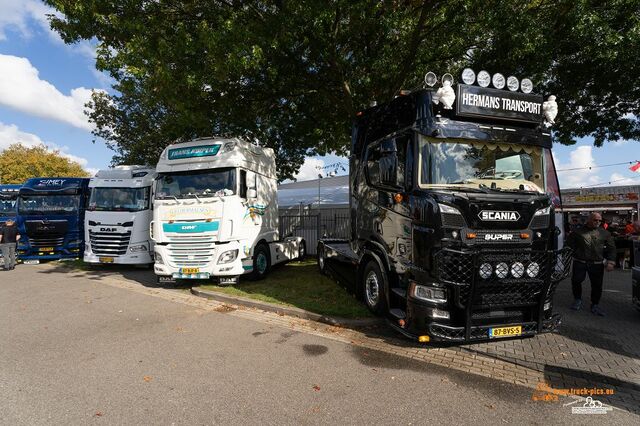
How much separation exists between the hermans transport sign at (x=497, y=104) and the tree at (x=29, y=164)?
5780 cm

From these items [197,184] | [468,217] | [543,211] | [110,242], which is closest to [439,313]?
[468,217]

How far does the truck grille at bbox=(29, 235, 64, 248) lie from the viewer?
518 inches

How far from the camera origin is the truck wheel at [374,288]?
18.6 ft

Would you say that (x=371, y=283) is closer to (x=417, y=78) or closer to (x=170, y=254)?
(x=170, y=254)

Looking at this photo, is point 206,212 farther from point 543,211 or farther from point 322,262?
point 543,211

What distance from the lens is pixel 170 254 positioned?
28.2 ft

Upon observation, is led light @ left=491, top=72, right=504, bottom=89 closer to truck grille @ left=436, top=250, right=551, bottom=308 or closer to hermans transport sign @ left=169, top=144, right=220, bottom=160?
truck grille @ left=436, top=250, right=551, bottom=308

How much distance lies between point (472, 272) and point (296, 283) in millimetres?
5316

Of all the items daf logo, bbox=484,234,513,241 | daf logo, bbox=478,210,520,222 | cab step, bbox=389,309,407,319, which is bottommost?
cab step, bbox=389,309,407,319

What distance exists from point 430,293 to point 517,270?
110 cm

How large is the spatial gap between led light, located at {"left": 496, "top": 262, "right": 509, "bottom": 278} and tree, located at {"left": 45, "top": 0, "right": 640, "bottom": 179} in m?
5.82

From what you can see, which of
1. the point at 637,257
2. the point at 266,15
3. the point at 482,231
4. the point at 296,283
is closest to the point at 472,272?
the point at 482,231

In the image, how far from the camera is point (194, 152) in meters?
8.77

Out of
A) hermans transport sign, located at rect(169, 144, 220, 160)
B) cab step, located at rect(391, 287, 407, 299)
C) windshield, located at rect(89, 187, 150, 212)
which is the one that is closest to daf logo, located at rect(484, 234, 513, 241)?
cab step, located at rect(391, 287, 407, 299)
